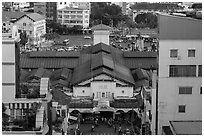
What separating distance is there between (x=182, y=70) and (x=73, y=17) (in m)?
13.5

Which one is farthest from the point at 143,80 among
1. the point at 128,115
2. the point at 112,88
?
the point at 128,115

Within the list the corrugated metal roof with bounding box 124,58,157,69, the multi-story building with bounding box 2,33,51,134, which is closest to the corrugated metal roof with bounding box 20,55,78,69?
the corrugated metal roof with bounding box 124,58,157,69

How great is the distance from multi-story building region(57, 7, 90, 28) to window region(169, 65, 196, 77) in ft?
43.7

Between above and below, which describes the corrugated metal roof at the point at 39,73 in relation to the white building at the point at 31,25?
below

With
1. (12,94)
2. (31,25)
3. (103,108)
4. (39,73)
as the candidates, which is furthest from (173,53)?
(31,25)

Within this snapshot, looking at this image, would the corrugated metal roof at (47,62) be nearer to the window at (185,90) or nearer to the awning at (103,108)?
the awning at (103,108)

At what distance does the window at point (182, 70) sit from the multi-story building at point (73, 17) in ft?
43.7

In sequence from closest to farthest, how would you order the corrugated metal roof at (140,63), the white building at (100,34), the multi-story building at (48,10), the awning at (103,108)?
the awning at (103,108) < the corrugated metal roof at (140,63) < the white building at (100,34) < the multi-story building at (48,10)

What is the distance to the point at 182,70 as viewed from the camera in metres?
2.90

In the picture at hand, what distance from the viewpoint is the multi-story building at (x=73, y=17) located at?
1612cm

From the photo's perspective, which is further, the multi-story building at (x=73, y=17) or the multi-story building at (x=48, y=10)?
the multi-story building at (x=48, y=10)

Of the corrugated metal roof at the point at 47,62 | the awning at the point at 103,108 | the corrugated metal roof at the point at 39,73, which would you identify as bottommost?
the awning at the point at 103,108

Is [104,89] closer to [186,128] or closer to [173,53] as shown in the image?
[173,53]

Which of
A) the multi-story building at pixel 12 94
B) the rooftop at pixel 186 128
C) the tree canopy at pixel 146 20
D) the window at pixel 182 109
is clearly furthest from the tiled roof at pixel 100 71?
the tree canopy at pixel 146 20
